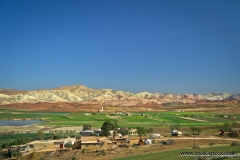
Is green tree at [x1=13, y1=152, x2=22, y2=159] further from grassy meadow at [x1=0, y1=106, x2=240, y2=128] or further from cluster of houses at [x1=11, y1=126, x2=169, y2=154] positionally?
grassy meadow at [x1=0, y1=106, x2=240, y2=128]

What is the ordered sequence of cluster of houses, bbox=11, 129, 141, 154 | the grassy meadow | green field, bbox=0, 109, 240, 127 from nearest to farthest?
cluster of houses, bbox=11, 129, 141, 154 → the grassy meadow → green field, bbox=0, 109, 240, 127

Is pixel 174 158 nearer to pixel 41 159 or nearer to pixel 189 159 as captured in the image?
pixel 189 159

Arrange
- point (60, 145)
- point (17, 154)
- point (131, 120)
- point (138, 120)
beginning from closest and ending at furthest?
point (17, 154) → point (60, 145) → point (138, 120) → point (131, 120)

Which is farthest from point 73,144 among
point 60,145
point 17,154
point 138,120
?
point 138,120

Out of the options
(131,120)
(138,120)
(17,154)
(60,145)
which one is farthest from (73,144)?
(138,120)

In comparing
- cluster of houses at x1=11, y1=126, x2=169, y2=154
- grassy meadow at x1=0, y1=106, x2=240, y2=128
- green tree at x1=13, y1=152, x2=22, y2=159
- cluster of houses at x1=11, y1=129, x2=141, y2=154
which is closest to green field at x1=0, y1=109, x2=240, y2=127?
grassy meadow at x1=0, y1=106, x2=240, y2=128

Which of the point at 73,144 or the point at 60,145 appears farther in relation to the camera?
the point at 73,144

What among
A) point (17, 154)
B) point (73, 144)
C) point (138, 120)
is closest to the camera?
point (17, 154)

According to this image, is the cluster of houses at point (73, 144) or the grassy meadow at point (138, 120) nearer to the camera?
the cluster of houses at point (73, 144)

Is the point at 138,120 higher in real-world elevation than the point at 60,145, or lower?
lower

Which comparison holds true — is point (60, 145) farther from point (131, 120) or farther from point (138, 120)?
point (138, 120)

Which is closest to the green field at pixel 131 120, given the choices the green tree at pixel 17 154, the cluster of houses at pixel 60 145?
the cluster of houses at pixel 60 145

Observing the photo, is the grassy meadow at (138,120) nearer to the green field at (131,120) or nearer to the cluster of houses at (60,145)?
the green field at (131,120)

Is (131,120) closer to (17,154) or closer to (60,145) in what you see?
(60,145)
